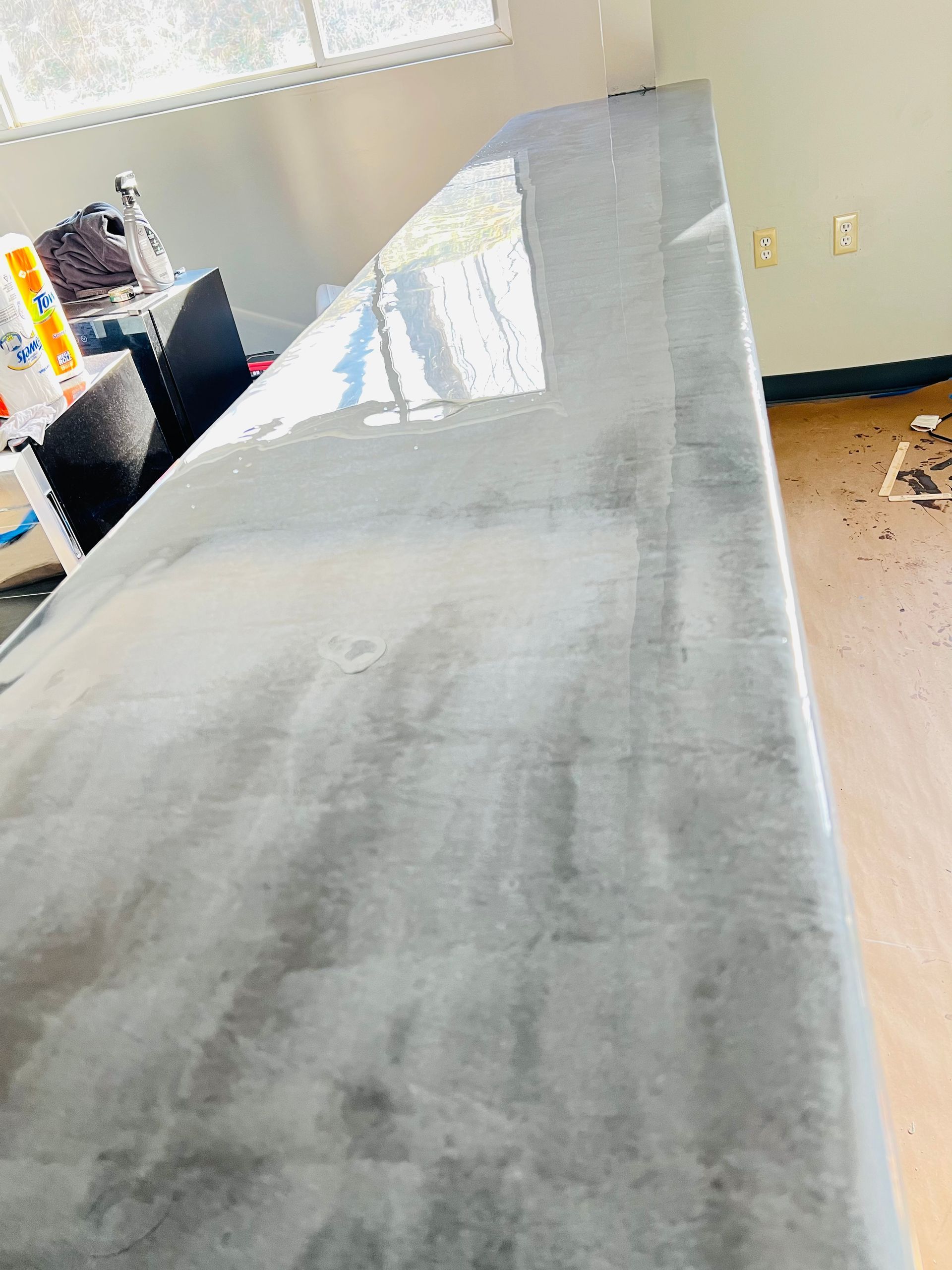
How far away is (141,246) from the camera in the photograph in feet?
8.55

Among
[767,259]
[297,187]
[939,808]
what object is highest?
[297,187]

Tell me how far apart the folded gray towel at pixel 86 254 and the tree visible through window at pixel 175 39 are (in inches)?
34.7

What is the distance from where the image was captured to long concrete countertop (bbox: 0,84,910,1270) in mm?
188

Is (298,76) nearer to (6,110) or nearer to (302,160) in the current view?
(302,160)

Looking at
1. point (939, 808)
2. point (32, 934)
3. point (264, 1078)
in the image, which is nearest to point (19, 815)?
point (32, 934)

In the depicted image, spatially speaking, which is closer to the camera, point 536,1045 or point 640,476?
point 536,1045

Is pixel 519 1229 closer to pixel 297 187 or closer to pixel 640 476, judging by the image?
pixel 640 476

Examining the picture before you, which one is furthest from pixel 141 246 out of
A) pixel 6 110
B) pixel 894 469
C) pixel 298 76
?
pixel 894 469

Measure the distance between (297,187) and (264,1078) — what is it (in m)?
3.49

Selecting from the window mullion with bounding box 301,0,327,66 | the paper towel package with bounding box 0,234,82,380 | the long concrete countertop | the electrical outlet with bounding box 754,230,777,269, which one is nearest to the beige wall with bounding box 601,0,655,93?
the electrical outlet with bounding box 754,230,777,269

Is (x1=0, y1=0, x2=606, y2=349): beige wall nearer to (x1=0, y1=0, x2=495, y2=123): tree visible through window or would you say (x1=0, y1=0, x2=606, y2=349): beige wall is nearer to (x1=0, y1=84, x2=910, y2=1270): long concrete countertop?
(x1=0, y1=0, x2=495, y2=123): tree visible through window

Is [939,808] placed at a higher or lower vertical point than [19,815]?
lower

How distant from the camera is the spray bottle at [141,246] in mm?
2514

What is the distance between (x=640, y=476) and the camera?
17.6 inches
